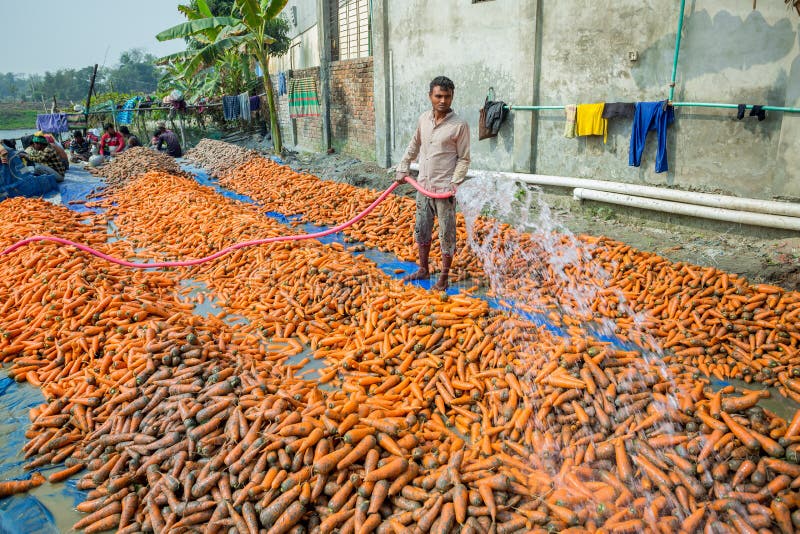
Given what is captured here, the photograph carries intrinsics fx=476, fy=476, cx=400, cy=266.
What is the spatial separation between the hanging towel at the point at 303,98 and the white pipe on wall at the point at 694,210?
31.5 feet

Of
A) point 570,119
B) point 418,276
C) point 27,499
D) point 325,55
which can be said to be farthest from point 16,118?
point 27,499

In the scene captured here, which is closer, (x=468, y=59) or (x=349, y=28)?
(x=468, y=59)

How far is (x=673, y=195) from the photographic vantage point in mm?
6195

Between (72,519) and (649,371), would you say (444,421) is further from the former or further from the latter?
(72,519)

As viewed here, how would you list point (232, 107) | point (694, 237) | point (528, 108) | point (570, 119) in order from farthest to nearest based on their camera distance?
point (232, 107), point (528, 108), point (570, 119), point (694, 237)

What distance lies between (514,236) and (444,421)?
337 cm

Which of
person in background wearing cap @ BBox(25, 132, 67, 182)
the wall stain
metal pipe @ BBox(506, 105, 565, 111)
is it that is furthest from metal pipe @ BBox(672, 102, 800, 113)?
person in background wearing cap @ BBox(25, 132, 67, 182)

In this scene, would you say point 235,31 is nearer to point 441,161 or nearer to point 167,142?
point 167,142

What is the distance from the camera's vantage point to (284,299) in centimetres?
478

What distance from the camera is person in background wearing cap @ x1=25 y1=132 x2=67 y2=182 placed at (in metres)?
10.5

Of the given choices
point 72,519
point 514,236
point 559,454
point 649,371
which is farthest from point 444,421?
point 514,236

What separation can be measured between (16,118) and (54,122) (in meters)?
34.9

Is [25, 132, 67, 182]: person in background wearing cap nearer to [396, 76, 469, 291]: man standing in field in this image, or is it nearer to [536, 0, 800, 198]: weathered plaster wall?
[396, 76, 469, 291]: man standing in field

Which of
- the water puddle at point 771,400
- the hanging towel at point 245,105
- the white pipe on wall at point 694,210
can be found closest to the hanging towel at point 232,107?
the hanging towel at point 245,105
